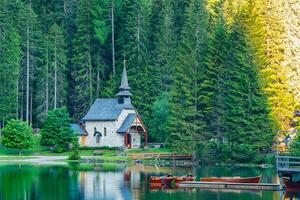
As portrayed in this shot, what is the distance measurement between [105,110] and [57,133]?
9373 millimetres

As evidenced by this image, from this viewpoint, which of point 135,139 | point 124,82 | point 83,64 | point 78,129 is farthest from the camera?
point 83,64

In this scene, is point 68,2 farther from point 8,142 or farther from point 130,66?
point 8,142

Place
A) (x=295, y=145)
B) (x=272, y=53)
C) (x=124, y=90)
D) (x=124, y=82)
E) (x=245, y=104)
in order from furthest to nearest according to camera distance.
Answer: (x=124, y=82)
(x=124, y=90)
(x=272, y=53)
(x=245, y=104)
(x=295, y=145)

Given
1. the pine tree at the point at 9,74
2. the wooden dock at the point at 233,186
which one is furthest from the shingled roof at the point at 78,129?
the wooden dock at the point at 233,186

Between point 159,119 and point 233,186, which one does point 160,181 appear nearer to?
point 233,186

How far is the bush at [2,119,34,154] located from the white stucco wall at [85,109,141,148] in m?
9.77

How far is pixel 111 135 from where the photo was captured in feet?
306

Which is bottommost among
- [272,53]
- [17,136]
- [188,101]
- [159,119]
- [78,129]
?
[17,136]

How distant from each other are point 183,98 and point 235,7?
23.9 m

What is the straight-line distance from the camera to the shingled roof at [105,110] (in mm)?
93500

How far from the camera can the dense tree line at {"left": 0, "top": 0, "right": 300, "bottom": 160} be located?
7750cm

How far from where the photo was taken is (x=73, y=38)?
10881 centimetres

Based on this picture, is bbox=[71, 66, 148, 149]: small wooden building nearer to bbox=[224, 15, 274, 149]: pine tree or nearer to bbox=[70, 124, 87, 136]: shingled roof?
bbox=[70, 124, 87, 136]: shingled roof

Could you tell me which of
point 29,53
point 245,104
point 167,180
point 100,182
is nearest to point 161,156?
point 245,104
